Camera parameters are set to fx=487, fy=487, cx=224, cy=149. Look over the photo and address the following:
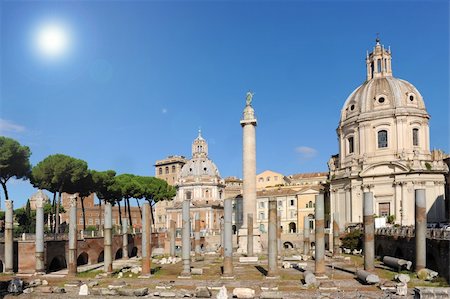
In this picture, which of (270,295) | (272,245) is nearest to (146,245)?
(272,245)

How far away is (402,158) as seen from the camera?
2250 inches

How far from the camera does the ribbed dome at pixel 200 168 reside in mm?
106688

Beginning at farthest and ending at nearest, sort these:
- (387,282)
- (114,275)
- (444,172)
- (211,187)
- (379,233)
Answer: (211,187)
(444,172)
(379,233)
(114,275)
(387,282)

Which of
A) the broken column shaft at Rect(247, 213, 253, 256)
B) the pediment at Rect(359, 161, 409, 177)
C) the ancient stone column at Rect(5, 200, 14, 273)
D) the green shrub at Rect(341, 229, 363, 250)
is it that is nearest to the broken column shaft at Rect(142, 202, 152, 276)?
the ancient stone column at Rect(5, 200, 14, 273)

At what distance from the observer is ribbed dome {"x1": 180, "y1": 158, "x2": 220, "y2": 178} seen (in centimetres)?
10669

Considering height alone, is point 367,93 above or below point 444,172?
above

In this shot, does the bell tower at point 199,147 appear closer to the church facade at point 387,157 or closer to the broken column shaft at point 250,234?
the church facade at point 387,157

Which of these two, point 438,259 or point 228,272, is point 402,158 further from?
point 228,272

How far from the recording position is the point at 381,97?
6034 cm

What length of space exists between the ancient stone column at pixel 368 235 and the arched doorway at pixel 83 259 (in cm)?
2267

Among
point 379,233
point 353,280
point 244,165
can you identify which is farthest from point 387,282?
point 244,165

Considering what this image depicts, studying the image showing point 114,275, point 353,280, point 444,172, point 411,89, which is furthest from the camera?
point 411,89

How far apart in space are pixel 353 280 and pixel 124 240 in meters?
25.3

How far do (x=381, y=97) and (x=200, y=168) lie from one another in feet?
178
